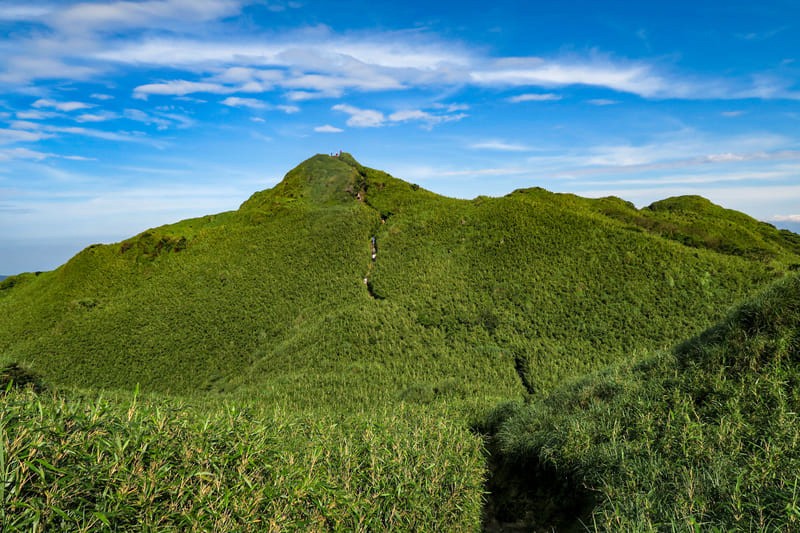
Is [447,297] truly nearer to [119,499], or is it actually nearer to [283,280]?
[283,280]

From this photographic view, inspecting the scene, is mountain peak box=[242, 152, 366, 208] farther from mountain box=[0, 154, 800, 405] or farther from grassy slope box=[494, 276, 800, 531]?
grassy slope box=[494, 276, 800, 531]

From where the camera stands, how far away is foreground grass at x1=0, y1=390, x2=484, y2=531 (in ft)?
10.1

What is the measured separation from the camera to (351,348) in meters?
26.0

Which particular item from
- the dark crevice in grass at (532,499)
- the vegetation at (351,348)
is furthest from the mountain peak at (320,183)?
the dark crevice in grass at (532,499)

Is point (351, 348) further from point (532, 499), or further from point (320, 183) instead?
point (320, 183)

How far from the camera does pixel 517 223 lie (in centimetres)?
3888

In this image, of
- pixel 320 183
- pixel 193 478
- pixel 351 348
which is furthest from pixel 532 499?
pixel 320 183

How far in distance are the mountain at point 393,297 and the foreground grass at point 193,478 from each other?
38.6ft

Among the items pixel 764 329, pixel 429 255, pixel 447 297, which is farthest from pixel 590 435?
pixel 429 255

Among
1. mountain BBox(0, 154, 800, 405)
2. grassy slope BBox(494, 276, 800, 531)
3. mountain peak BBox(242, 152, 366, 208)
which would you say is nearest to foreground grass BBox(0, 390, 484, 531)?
grassy slope BBox(494, 276, 800, 531)

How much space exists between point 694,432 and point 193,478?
9.12 meters

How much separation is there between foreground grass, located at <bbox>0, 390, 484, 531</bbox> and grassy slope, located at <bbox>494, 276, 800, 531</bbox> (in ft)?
10.1

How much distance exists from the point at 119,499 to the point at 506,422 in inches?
434

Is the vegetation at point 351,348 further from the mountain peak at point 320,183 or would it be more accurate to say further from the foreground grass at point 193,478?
the mountain peak at point 320,183
